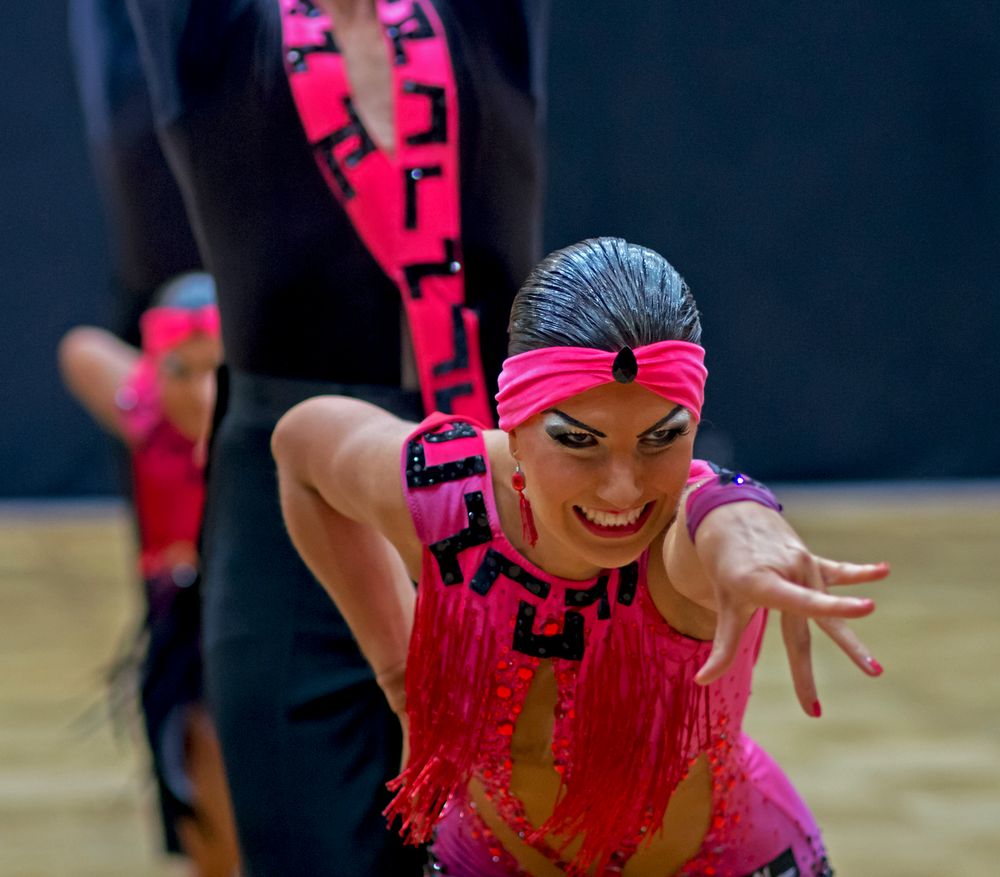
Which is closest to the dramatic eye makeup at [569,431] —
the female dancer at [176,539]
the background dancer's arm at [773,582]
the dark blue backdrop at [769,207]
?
the background dancer's arm at [773,582]

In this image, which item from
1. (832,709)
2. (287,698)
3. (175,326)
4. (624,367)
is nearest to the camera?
(624,367)

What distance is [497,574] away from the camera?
156cm

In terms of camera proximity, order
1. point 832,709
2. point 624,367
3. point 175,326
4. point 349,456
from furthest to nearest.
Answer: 1. point 832,709
2. point 175,326
3. point 349,456
4. point 624,367

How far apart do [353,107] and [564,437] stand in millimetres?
674

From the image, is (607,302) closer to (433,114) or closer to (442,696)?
(442,696)

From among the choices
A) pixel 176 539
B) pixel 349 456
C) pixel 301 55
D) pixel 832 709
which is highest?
pixel 301 55

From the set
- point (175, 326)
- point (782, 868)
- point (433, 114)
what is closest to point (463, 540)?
point (782, 868)

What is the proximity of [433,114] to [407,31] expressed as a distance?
11 centimetres

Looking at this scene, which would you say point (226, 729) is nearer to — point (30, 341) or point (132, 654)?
point (132, 654)

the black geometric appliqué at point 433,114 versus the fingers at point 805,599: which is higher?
the black geometric appliqué at point 433,114

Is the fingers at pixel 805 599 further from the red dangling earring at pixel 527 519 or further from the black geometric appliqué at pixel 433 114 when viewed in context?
the black geometric appliqué at pixel 433 114

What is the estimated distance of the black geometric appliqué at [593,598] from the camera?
1545 mm

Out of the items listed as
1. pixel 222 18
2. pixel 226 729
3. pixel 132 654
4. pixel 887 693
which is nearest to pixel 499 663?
pixel 226 729

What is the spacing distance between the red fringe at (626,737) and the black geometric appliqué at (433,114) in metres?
0.66
